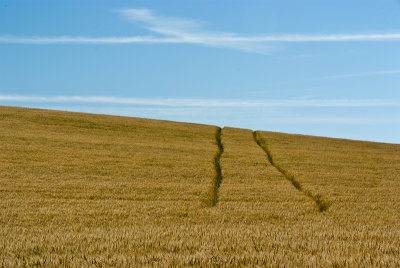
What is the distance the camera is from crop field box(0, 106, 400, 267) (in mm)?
6867

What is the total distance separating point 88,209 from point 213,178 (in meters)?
8.38

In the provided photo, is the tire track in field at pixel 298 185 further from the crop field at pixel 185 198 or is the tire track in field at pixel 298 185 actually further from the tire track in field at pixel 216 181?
the tire track in field at pixel 216 181

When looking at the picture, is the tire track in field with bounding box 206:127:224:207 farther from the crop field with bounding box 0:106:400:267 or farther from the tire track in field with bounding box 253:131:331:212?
the tire track in field with bounding box 253:131:331:212

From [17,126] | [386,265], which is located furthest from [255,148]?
[386,265]

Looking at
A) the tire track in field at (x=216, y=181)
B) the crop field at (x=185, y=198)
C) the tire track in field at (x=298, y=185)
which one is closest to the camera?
the crop field at (x=185, y=198)

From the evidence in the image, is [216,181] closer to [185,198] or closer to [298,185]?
[298,185]

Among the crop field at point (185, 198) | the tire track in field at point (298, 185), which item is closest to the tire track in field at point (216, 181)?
the crop field at point (185, 198)

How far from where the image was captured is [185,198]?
53.0 ft

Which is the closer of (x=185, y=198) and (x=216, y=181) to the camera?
(x=185, y=198)

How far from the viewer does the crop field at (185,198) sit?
22.5 ft

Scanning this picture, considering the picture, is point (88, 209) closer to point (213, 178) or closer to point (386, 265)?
point (213, 178)

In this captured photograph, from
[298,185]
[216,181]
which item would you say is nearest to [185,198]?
[216,181]

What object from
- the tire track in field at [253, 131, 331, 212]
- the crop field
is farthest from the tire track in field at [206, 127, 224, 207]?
the tire track in field at [253, 131, 331, 212]

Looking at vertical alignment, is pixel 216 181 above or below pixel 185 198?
above
